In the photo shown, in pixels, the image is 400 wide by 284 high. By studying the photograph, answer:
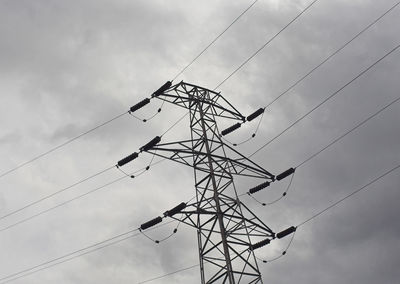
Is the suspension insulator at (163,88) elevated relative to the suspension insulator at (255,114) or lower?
elevated

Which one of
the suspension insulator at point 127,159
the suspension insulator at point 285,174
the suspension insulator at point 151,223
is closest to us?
the suspension insulator at point 151,223

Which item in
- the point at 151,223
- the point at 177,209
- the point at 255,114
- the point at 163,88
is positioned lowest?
the point at 177,209

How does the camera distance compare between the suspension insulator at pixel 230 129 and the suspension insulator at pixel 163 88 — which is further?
the suspension insulator at pixel 230 129

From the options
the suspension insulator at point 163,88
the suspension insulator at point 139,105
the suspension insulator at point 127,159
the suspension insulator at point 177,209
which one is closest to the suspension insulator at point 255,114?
the suspension insulator at point 163,88

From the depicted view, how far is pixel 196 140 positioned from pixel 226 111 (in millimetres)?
3268

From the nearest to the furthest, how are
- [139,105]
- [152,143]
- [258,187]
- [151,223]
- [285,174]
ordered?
[151,223], [152,143], [258,187], [285,174], [139,105]

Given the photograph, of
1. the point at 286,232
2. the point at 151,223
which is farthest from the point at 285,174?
the point at 151,223

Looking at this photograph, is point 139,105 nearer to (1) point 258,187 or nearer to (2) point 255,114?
(2) point 255,114

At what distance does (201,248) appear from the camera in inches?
779

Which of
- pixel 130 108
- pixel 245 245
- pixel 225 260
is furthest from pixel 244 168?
pixel 130 108

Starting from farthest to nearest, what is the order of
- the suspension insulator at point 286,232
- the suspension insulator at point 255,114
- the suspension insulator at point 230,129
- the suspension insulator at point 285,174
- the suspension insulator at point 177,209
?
the suspension insulator at point 230,129, the suspension insulator at point 255,114, the suspension insulator at point 285,174, the suspension insulator at point 286,232, the suspension insulator at point 177,209

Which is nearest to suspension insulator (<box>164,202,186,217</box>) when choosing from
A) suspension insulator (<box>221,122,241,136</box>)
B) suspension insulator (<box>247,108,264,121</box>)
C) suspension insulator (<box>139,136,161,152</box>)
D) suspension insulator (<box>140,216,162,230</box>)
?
suspension insulator (<box>140,216,162,230</box>)

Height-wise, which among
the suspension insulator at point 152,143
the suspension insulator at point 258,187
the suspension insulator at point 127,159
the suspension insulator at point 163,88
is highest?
the suspension insulator at point 163,88

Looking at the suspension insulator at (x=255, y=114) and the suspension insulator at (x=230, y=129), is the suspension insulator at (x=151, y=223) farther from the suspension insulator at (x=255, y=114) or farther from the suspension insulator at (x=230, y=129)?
the suspension insulator at (x=255, y=114)
